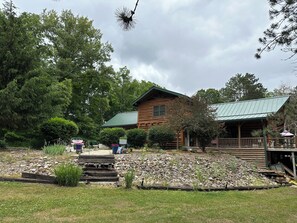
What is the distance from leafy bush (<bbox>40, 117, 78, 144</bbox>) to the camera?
657 inches

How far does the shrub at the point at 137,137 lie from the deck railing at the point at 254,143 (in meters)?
5.53

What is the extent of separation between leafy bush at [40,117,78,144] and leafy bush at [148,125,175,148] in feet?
18.4

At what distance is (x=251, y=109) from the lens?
20.8m

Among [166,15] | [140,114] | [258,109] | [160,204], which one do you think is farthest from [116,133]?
[166,15]

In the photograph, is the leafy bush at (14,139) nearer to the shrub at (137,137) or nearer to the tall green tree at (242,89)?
the shrub at (137,137)

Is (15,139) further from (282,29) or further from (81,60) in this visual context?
(282,29)

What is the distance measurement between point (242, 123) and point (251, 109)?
1.25m

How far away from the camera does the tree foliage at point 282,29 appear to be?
4.98 metres

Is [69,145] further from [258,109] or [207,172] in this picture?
[258,109]

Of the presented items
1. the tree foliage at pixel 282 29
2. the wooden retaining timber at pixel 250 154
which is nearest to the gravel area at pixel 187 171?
the wooden retaining timber at pixel 250 154

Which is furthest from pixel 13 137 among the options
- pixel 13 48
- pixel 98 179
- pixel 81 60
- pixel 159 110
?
pixel 98 179

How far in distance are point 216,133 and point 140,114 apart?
9.29 m

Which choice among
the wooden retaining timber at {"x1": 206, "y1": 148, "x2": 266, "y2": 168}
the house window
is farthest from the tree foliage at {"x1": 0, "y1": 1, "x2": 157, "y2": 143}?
the wooden retaining timber at {"x1": 206, "y1": 148, "x2": 266, "y2": 168}

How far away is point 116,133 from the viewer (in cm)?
2023
